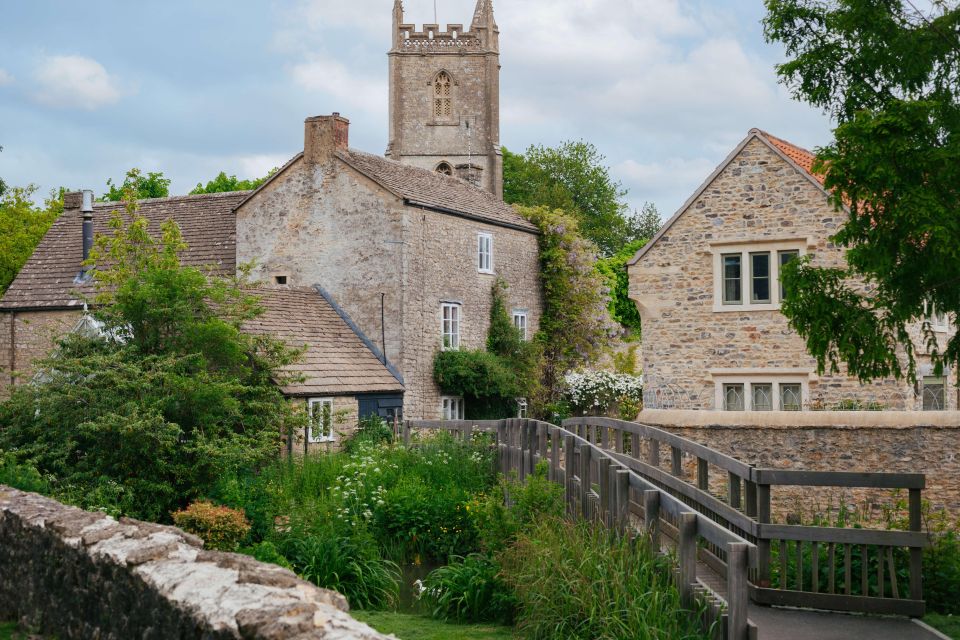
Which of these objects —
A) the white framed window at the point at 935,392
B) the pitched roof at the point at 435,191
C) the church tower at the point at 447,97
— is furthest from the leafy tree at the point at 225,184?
the white framed window at the point at 935,392

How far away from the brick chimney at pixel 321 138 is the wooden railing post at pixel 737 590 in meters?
24.1

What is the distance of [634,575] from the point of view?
887 cm

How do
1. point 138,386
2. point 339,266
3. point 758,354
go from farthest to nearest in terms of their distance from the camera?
point 339,266
point 758,354
point 138,386

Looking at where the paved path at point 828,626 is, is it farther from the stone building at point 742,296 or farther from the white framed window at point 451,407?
the white framed window at point 451,407

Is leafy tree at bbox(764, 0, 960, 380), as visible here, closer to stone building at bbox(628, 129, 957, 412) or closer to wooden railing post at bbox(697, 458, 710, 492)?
wooden railing post at bbox(697, 458, 710, 492)

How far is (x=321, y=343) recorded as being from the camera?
27141 millimetres

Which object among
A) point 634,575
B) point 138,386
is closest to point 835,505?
point 634,575

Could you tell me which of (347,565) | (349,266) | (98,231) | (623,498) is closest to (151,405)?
(347,565)

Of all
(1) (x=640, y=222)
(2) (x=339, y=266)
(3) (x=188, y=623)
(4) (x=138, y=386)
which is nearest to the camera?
(3) (x=188, y=623)

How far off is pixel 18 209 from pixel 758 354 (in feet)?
108

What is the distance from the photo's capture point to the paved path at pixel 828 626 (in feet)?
29.8

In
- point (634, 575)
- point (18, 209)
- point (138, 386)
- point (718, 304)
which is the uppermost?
point (18, 209)

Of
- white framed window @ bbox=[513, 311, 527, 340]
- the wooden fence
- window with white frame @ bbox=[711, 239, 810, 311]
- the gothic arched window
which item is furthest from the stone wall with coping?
the gothic arched window

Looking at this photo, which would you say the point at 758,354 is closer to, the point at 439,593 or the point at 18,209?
the point at 439,593
